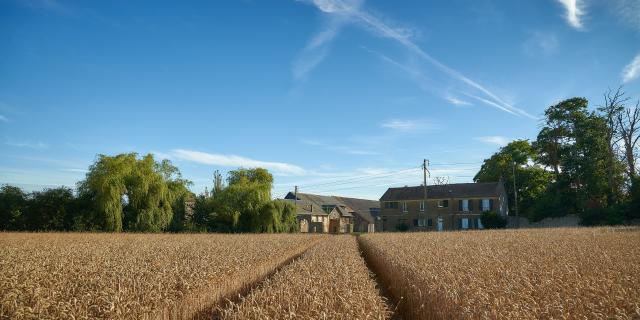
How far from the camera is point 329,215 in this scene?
A: 76.1 metres

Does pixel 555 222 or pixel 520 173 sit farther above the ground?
pixel 520 173

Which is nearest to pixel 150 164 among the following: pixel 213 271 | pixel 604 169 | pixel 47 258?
pixel 47 258

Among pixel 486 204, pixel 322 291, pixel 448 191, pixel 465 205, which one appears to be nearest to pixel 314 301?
pixel 322 291

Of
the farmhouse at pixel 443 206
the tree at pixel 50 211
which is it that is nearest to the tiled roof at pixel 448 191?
the farmhouse at pixel 443 206

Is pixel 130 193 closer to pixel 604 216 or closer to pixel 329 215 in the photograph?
pixel 329 215

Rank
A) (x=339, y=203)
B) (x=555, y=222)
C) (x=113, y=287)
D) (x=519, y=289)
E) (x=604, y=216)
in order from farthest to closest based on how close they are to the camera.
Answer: (x=339, y=203)
(x=555, y=222)
(x=604, y=216)
(x=113, y=287)
(x=519, y=289)

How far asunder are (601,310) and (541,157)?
59.6 metres

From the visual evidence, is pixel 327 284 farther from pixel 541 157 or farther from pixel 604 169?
pixel 541 157

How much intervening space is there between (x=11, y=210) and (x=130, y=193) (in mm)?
9063

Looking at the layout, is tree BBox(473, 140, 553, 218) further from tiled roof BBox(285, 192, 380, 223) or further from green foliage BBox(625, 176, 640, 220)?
tiled roof BBox(285, 192, 380, 223)

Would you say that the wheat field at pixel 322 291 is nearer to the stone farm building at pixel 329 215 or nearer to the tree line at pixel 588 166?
the tree line at pixel 588 166

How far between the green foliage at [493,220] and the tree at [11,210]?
52.2 meters

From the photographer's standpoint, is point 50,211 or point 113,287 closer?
point 113,287

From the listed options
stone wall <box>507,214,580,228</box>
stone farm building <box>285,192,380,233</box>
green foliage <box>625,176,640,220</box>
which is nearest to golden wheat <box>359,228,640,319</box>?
green foliage <box>625,176,640,220</box>
